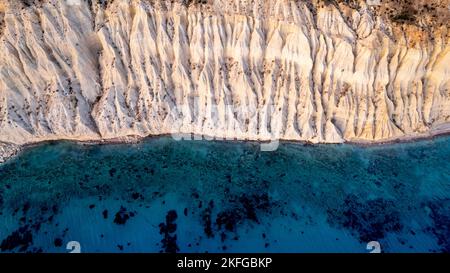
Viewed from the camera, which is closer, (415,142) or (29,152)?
(29,152)

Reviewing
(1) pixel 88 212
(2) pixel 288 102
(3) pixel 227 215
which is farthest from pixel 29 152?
(2) pixel 288 102

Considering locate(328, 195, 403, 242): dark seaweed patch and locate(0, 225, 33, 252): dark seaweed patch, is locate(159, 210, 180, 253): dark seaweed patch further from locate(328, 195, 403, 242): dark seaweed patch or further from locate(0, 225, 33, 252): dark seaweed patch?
locate(328, 195, 403, 242): dark seaweed patch

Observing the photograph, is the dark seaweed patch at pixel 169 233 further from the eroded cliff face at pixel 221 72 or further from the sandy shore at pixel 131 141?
the eroded cliff face at pixel 221 72

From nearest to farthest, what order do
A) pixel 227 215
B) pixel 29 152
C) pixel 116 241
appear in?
pixel 116 241 → pixel 227 215 → pixel 29 152

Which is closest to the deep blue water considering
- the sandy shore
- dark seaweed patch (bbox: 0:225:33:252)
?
dark seaweed patch (bbox: 0:225:33:252)
